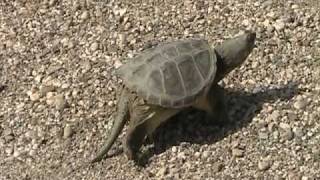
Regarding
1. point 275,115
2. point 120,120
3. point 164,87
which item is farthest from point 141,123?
point 275,115

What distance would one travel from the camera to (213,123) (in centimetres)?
488

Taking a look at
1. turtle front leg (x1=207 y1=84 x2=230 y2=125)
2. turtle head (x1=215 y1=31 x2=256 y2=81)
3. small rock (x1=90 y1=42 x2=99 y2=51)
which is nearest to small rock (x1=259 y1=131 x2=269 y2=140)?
turtle front leg (x1=207 y1=84 x2=230 y2=125)

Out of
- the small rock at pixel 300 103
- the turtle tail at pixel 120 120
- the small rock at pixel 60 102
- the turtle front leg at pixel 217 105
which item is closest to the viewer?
the turtle tail at pixel 120 120

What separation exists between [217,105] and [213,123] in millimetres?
133

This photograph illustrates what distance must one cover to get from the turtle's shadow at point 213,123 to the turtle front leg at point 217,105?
0.18ft

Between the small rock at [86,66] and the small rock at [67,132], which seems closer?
the small rock at [67,132]

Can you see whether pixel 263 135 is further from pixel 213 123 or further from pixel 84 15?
pixel 84 15

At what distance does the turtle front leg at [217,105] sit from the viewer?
4.77m

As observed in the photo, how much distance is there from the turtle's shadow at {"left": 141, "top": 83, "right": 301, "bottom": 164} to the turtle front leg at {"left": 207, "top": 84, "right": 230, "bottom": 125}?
5cm

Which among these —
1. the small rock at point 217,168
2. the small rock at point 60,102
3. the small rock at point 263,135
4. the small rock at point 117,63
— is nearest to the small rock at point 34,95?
the small rock at point 60,102

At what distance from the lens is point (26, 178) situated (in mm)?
4801

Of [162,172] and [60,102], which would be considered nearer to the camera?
[162,172]

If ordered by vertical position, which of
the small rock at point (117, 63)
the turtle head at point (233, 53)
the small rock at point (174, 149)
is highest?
the turtle head at point (233, 53)

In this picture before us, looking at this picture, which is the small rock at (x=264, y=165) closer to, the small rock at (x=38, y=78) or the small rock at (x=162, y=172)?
the small rock at (x=162, y=172)
